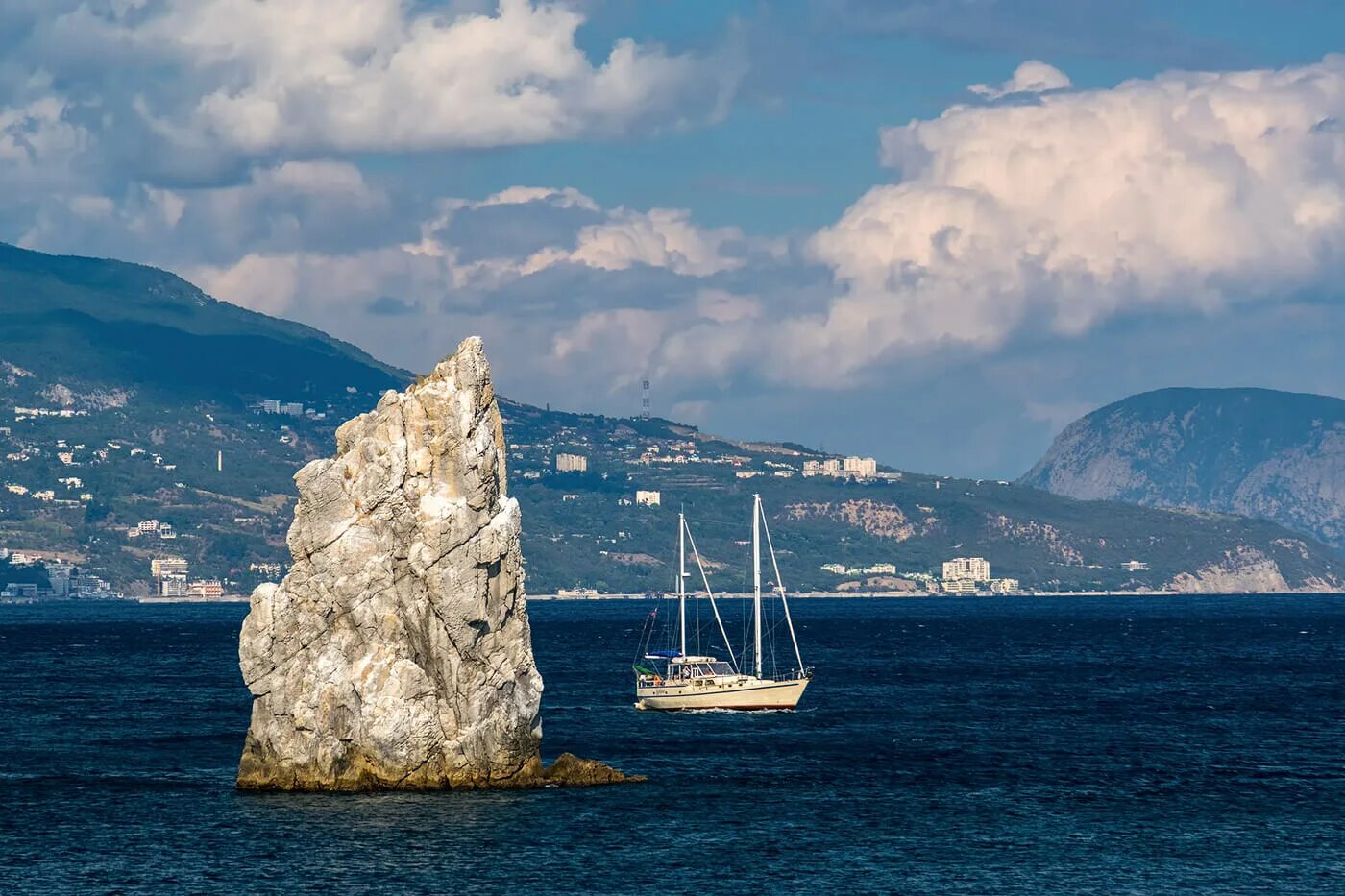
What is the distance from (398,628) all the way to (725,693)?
197 feet

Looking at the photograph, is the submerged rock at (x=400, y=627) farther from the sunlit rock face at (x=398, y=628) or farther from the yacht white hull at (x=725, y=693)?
the yacht white hull at (x=725, y=693)

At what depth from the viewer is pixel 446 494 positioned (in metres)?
99.8

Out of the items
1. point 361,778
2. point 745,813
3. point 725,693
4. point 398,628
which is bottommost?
point 745,813

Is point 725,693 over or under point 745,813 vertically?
over

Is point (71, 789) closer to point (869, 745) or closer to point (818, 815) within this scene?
point (818, 815)

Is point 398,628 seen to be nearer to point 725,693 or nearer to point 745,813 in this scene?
point 745,813

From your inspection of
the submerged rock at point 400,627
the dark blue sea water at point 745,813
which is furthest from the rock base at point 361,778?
the dark blue sea water at point 745,813

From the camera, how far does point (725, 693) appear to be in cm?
15412

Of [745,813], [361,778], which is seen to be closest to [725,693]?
[745,813]

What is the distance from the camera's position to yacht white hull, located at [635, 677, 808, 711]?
154 metres

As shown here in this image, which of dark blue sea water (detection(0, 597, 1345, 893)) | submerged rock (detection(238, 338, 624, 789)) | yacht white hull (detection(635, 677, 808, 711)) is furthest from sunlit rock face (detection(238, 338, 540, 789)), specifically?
yacht white hull (detection(635, 677, 808, 711))

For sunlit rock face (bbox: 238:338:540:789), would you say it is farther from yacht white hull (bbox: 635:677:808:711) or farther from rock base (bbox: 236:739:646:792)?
yacht white hull (bbox: 635:677:808:711)

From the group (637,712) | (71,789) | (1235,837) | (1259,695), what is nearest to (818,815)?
(1235,837)

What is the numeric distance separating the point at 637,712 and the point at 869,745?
26.7m
